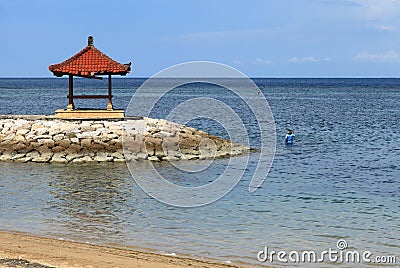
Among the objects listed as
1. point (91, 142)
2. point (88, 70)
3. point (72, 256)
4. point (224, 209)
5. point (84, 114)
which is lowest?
point (224, 209)

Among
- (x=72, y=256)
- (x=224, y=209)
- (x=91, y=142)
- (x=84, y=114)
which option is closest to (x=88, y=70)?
(x=84, y=114)

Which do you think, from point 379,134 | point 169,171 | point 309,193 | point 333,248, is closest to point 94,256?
point 333,248

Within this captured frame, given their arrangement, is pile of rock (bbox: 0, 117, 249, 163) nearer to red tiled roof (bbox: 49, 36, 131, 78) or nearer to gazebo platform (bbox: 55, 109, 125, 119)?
gazebo platform (bbox: 55, 109, 125, 119)

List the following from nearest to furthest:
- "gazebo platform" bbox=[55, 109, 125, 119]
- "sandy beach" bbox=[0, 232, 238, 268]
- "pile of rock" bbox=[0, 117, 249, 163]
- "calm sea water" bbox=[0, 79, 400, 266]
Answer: "sandy beach" bbox=[0, 232, 238, 268] < "calm sea water" bbox=[0, 79, 400, 266] < "pile of rock" bbox=[0, 117, 249, 163] < "gazebo platform" bbox=[55, 109, 125, 119]

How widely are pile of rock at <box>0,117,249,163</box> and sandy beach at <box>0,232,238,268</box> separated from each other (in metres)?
13.1

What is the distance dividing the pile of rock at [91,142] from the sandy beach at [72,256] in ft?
43.1

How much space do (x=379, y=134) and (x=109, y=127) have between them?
20307 millimetres

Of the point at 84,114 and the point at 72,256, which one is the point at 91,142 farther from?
the point at 72,256

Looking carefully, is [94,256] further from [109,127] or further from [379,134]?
[379,134]

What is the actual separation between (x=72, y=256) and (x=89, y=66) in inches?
697

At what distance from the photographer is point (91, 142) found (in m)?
26.1

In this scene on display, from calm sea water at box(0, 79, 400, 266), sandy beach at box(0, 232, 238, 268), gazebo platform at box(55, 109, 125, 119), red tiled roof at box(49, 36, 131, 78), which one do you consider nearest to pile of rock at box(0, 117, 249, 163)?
gazebo platform at box(55, 109, 125, 119)

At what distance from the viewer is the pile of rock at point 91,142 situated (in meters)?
25.7

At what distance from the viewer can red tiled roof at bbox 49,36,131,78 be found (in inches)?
1086
